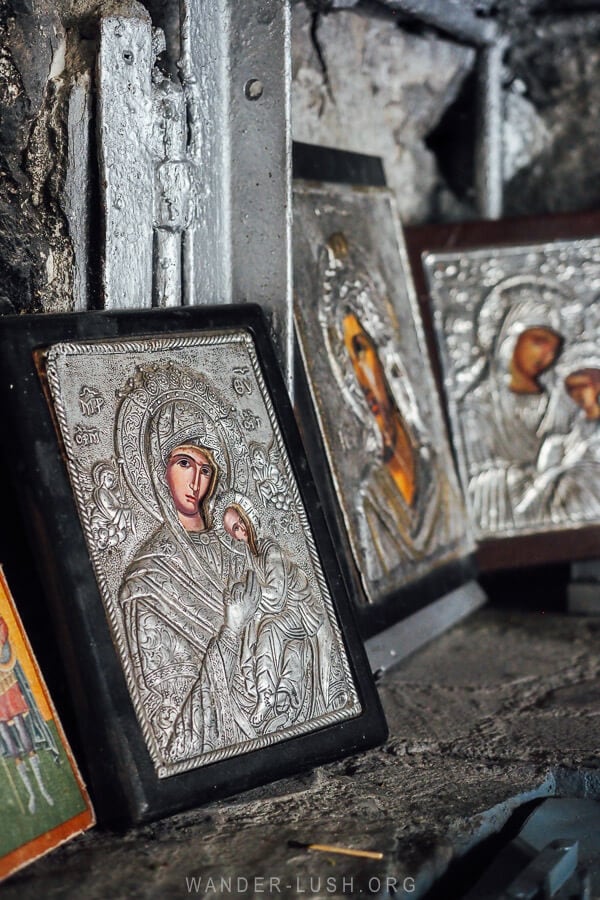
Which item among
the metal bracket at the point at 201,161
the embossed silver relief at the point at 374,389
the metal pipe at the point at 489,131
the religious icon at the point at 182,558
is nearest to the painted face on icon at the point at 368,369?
the embossed silver relief at the point at 374,389

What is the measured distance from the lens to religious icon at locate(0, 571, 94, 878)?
130cm

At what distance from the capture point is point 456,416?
2.35 m

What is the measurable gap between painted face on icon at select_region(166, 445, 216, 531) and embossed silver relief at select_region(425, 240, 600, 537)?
875 mm

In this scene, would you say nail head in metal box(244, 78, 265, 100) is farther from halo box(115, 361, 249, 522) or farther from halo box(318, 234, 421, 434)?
halo box(115, 361, 249, 522)

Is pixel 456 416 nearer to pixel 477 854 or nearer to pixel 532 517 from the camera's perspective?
pixel 532 517

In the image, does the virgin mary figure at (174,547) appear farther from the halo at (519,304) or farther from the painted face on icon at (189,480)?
the halo at (519,304)

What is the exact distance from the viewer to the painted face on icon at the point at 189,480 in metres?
1.53

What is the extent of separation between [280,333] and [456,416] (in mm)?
624

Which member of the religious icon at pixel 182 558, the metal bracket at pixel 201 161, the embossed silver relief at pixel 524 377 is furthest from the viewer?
the embossed silver relief at pixel 524 377

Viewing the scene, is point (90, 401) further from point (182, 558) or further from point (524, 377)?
point (524, 377)

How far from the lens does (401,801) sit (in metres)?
1.48

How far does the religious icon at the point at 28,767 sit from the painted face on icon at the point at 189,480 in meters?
0.26

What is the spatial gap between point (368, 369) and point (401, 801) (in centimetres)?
83

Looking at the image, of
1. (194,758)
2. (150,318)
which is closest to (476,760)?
(194,758)
